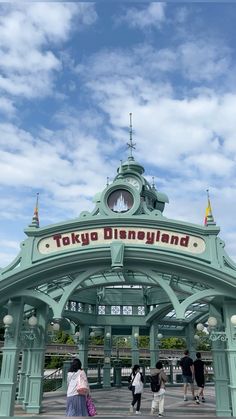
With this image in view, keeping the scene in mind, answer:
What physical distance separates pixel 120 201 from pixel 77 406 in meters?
5.36

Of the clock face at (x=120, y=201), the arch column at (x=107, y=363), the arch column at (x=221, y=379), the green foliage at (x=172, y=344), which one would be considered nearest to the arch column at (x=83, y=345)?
the arch column at (x=107, y=363)

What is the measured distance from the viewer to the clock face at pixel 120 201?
34.4 feet

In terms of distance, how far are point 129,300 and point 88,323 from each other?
8.09ft

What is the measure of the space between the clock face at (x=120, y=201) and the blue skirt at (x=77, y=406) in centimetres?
501

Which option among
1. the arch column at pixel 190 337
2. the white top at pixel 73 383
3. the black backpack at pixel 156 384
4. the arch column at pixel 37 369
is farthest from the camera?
the arch column at pixel 190 337

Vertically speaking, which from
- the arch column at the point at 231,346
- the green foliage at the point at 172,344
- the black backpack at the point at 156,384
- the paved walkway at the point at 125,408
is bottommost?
the paved walkway at the point at 125,408

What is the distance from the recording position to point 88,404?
22.9 ft

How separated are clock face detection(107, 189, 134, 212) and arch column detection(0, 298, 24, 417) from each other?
3624 millimetres

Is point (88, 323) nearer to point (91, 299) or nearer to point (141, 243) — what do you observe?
point (91, 299)

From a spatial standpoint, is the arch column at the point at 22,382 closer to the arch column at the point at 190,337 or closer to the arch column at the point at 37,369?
the arch column at the point at 37,369

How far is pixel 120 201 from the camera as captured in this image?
1058 cm

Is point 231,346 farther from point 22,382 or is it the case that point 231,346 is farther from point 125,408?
point 22,382

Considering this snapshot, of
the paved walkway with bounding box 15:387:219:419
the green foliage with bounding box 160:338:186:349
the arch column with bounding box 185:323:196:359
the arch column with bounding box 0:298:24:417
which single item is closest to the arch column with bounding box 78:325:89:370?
the paved walkway with bounding box 15:387:219:419

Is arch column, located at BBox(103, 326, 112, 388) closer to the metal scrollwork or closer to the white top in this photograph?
the metal scrollwork
